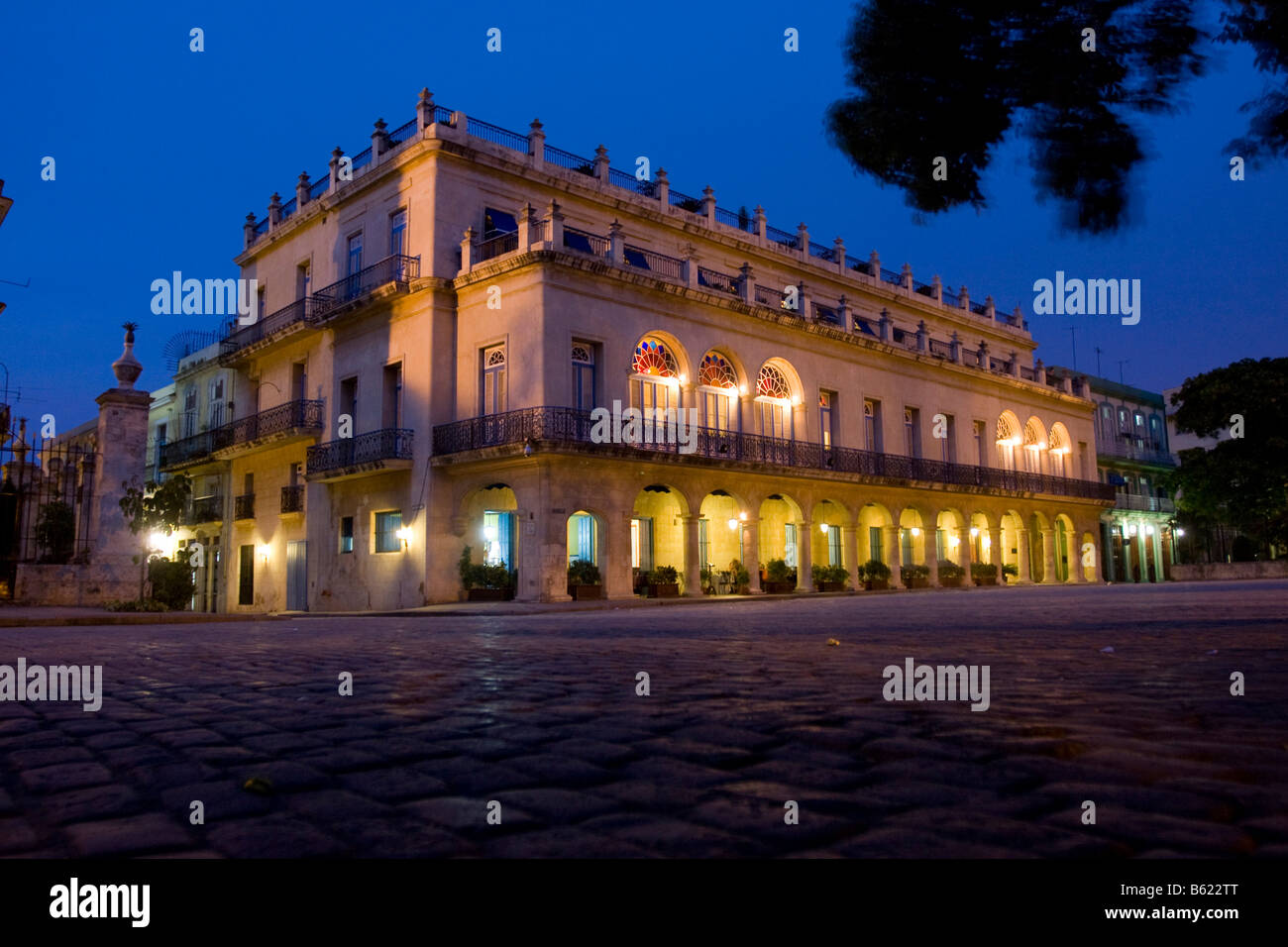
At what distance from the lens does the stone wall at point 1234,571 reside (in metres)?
38.8

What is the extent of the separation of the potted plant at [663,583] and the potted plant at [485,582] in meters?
3.68

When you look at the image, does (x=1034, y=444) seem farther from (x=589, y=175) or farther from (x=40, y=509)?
(x=40, y=509)

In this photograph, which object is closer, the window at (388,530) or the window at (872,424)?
the window at (388,530)

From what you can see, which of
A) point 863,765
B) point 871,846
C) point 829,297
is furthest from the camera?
point 829,297

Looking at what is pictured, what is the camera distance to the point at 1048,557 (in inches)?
1583

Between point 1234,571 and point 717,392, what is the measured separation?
27.9m

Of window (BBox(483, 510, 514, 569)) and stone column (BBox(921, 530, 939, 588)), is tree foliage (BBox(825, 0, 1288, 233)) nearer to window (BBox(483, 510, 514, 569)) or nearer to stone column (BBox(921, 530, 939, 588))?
window (BBox(483, 510, 514, 569))

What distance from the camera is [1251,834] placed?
1.84m

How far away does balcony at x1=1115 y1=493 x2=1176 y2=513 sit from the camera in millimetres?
47750

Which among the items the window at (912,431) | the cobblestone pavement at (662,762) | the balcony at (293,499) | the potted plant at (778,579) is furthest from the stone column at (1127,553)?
the cobblestone pavement at (662,762)

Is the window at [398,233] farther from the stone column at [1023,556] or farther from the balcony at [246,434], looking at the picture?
the stone column at [1023,556]

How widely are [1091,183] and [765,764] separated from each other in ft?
13.4
